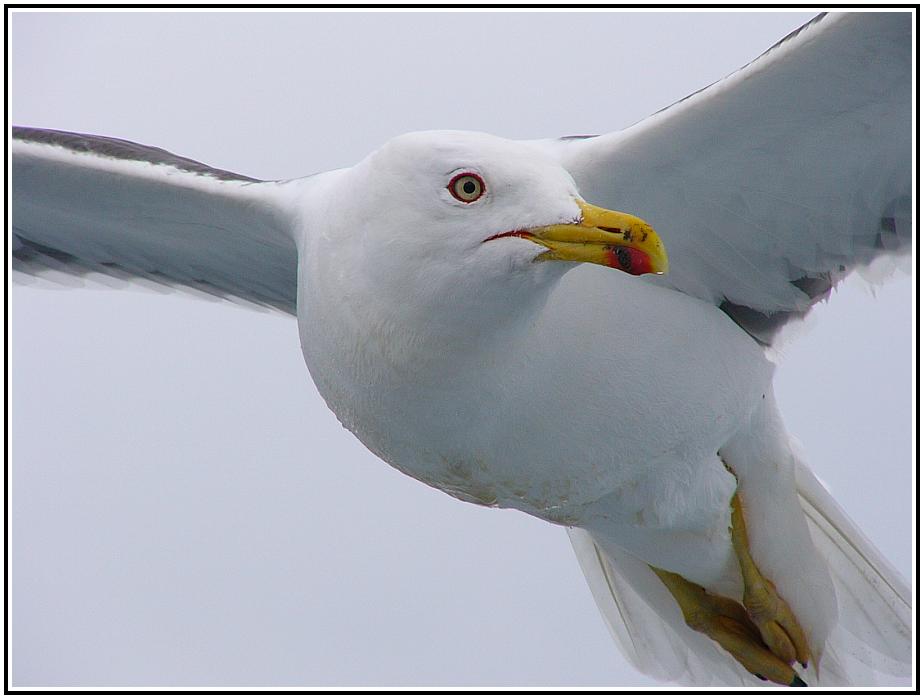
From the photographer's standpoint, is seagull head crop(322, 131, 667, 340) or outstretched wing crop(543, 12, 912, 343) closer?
seagull head crop(322, 131, 667, 340)

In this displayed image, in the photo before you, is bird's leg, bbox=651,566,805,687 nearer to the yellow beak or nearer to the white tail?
the white tail

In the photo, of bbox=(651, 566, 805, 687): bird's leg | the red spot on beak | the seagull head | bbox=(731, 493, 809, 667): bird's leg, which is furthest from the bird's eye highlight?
bbox=(651, 566, 805, 687): bird's leg

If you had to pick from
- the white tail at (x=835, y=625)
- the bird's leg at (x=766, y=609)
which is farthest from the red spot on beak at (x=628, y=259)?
the white tail at (x=835, y=625)

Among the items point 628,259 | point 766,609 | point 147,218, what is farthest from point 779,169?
point 147,218

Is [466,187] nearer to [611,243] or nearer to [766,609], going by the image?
[611,243]

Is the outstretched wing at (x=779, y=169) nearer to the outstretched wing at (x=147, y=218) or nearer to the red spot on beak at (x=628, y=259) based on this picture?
the red spot on beak at (x=628, y=259)
